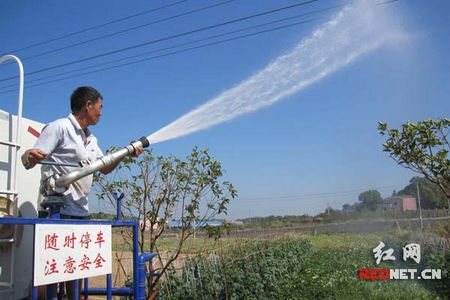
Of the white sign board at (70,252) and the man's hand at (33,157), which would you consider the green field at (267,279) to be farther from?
the man's hand at (33,157)

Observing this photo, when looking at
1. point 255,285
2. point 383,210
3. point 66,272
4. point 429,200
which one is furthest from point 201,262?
point 429,200

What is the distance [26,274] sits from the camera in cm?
326

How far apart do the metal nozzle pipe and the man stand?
0.05 metres

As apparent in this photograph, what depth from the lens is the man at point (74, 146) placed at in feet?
9.26

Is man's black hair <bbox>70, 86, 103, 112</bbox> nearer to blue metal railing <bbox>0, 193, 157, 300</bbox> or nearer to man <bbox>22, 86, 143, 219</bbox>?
man <bbox>22, 86, 143, 219</bbox>

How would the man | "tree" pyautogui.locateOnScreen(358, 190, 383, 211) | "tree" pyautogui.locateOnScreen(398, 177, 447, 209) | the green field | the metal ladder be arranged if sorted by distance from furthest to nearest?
"tree" pyautogui.locateOnScreen(398, 177, 447, 209) < "tree" pyautogui.locateOnScreen(358, 190, 383, 211) < the green field < the metal ladder < the man

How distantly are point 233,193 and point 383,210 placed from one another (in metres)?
7.47

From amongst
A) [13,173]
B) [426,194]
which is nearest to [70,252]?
[13,173]

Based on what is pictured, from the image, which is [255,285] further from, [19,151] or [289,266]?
[19,151]

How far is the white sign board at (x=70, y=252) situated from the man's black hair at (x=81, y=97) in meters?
0.98

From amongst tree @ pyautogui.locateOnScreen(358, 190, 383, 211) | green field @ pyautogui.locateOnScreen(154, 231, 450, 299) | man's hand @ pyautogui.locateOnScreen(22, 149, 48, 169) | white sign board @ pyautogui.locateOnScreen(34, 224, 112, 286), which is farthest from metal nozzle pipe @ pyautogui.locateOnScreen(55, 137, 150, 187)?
tree @ pyautogui.locateOnScreen(358, 190, 383, 211)

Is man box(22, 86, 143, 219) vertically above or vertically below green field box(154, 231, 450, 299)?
above

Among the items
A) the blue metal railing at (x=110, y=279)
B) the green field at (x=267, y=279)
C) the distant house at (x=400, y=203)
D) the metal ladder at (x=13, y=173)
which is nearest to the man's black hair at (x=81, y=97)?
the metal ladder at (x=13, y=173)

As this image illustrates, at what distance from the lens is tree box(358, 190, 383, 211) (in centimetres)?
1186
